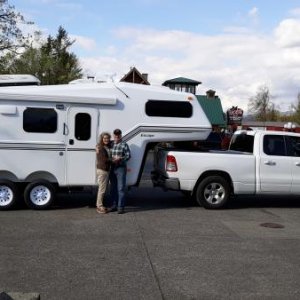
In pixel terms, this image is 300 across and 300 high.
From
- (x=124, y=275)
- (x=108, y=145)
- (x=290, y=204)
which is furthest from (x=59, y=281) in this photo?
(x=290, y=204)

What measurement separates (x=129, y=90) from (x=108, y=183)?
209 cm

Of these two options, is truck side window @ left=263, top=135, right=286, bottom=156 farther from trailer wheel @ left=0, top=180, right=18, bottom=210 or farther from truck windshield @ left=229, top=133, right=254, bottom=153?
trailer wheel @ left=0, top=180, right=18, bottom=210

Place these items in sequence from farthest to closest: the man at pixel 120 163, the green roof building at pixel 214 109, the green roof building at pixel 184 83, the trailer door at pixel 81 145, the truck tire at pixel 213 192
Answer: the green roof building at pixel 184 83, the green roof building at pixel 214 109, the truck tire at pixel 213 192, the trailer door at pixel 81 145, the man at pixel 120 163

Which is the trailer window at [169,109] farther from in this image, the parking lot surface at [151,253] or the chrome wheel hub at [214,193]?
the parking lot surface at [151,253]

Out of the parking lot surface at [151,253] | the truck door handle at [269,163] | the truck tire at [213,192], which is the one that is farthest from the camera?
the truck door handle at [269,163]

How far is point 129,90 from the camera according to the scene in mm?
12320

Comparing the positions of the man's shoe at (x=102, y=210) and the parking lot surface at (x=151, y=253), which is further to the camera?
the man's shoe at (x=102, y=210)

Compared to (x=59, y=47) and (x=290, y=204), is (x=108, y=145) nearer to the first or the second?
(x=290, y=204)

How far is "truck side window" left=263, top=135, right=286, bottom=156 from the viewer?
515 inches

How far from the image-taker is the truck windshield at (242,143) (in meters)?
13.3

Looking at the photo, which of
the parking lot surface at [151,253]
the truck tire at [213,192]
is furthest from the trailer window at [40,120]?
the truck tire at [213,192]

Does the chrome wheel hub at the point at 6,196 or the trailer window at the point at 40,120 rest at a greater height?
the trailer window at the point at 40,120

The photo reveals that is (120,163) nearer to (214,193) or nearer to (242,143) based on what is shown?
(214,193)

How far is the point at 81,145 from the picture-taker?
39.7 ft
